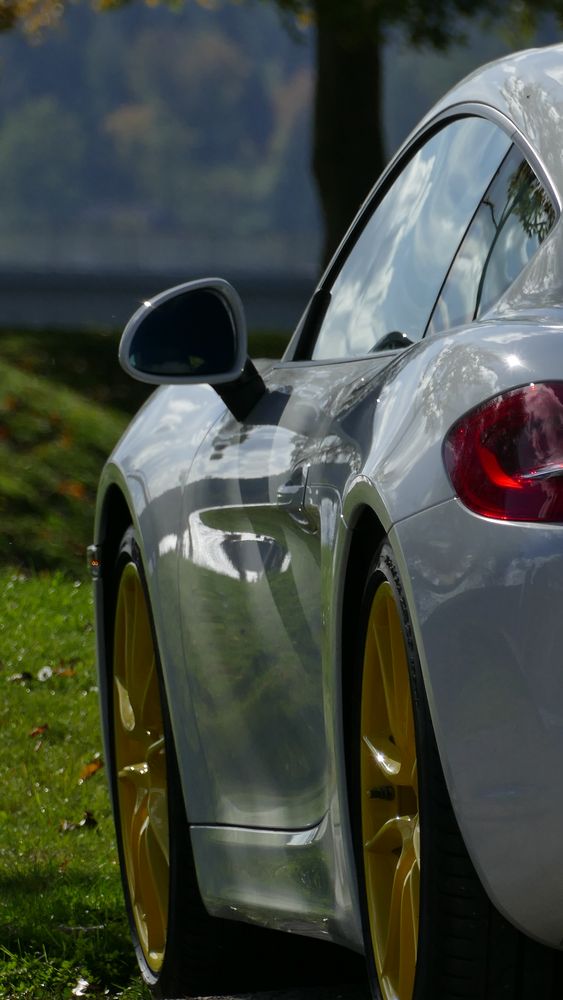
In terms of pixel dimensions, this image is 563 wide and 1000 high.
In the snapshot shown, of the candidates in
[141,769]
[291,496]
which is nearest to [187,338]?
[291,496]

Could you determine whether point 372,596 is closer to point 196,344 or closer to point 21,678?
point 196,344

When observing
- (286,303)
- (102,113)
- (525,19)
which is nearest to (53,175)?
(102,113)

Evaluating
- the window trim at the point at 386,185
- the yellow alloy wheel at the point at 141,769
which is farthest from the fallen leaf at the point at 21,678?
the window trim at the point at 386,185

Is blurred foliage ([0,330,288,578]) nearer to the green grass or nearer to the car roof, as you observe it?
the green grass

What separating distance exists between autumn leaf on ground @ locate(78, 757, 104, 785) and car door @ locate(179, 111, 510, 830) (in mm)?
3157

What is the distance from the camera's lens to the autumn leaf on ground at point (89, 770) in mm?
6991

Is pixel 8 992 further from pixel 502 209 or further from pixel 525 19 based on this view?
pixel 525 19

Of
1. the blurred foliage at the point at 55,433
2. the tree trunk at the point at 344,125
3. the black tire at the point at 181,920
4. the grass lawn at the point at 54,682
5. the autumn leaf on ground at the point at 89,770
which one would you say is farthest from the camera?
the tree trunk at the point at 344,125

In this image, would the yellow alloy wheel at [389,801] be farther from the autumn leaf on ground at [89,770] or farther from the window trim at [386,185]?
the autumn leaf on ground at [89,770]

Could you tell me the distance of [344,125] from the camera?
67.3 ft

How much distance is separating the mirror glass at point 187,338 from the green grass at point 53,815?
151 cm

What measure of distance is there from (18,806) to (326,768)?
12.0 feet

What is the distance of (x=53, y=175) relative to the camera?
546 ft

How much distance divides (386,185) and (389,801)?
1.52 m
